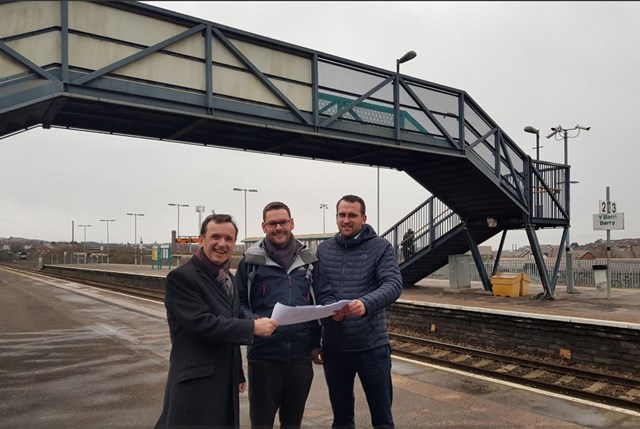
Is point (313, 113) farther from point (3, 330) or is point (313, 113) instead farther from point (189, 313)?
point (3, 330)

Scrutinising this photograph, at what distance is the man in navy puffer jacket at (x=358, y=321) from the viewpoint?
11.8 ft

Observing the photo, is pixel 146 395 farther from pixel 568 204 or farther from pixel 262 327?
pixel 568 204

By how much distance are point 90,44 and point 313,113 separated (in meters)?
4.43

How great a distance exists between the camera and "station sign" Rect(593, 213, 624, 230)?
14.2 meters

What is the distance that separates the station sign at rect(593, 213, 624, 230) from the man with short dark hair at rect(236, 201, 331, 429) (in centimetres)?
1388

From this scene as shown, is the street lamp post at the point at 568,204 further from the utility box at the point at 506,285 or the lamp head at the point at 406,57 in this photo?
the lamp head at the point at 406,57

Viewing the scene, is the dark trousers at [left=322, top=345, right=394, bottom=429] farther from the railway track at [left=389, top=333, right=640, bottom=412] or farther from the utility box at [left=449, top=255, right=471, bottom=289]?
the utility box at [left=449, top=255, right=471, bottom=289]

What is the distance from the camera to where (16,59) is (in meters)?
7.24

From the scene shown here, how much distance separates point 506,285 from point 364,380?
13.7 metres

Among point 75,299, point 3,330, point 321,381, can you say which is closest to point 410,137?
point 321,381

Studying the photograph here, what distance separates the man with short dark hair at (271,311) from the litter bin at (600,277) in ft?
49.3

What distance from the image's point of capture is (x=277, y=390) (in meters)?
3.36

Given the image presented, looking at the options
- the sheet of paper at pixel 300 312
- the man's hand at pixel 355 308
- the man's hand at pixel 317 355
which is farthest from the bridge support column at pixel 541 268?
the sheet of paper at pixel 300 312

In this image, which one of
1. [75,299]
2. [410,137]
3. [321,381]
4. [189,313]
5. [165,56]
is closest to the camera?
[189,313]
